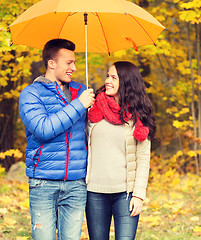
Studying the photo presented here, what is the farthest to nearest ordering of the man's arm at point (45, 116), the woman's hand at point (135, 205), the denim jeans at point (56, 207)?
the woman's hand at point (135, 205), the denim jeans at point (56, 207), the man's arm at point (45, 116)

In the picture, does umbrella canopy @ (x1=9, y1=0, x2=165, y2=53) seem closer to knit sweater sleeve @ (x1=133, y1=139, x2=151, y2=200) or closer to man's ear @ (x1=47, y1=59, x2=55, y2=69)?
man's ear @ (x1=47, y1=59, x2=55, y2=69)

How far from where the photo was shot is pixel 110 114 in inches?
117

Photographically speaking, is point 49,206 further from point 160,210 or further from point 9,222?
point 160,210

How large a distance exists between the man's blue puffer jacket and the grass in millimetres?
2202

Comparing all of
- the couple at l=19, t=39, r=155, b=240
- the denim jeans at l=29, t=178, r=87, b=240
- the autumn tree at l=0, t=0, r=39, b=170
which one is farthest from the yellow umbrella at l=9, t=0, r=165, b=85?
the autumn tree at l=0, t=0, r=39, b=170

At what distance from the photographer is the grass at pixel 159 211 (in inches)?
195

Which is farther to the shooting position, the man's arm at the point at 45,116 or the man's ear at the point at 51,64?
the man's ear at the point at 51,64

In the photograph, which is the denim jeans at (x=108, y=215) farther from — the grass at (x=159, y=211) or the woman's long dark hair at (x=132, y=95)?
the grass at (x=159, y=211)

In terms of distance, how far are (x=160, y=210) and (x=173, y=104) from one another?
3.66 metres

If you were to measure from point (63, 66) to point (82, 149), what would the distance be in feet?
2.18

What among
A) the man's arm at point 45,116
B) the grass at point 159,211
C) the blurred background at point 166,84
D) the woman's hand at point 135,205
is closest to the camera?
the man's arm at point 45,116

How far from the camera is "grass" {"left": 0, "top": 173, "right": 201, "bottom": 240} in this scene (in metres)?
4.94

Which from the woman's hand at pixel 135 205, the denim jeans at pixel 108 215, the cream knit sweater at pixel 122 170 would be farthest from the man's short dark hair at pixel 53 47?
the woman's hand at pixel 135 205

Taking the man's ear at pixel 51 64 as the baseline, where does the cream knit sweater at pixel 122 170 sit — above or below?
below
